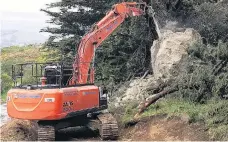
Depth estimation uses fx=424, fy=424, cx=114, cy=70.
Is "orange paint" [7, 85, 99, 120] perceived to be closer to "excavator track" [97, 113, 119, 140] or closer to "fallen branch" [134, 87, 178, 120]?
"excavator track" [97, 113, 119, 140]

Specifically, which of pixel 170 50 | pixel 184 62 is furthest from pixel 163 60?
pixel 184 62

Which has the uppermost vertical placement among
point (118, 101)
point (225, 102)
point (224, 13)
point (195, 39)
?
point (224, 13)

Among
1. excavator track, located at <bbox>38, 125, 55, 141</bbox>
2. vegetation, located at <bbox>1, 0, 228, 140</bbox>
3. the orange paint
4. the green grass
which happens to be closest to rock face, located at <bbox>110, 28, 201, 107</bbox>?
vegetation, located at <bbox>1, 0, 228, 140</bbox>

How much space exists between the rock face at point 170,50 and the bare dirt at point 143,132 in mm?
2896

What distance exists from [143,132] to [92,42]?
367cm

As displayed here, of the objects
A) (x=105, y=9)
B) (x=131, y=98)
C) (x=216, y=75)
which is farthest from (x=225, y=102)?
(x=105, y=9)

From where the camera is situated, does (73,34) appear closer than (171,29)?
No

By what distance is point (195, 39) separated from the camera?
1479 centimetres

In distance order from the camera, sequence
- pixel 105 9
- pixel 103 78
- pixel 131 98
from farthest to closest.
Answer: pixel 105 9, pixel 103 78, pixel 131 98

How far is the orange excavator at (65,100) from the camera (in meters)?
10.6

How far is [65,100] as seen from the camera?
10773 millimetres

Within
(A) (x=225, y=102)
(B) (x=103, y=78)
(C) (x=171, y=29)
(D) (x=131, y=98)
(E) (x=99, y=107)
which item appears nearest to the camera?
(A) (x=225, y=102)

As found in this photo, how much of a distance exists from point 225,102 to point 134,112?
3.13 metres

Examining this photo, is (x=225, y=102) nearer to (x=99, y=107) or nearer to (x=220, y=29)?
(x=99, y=107)
